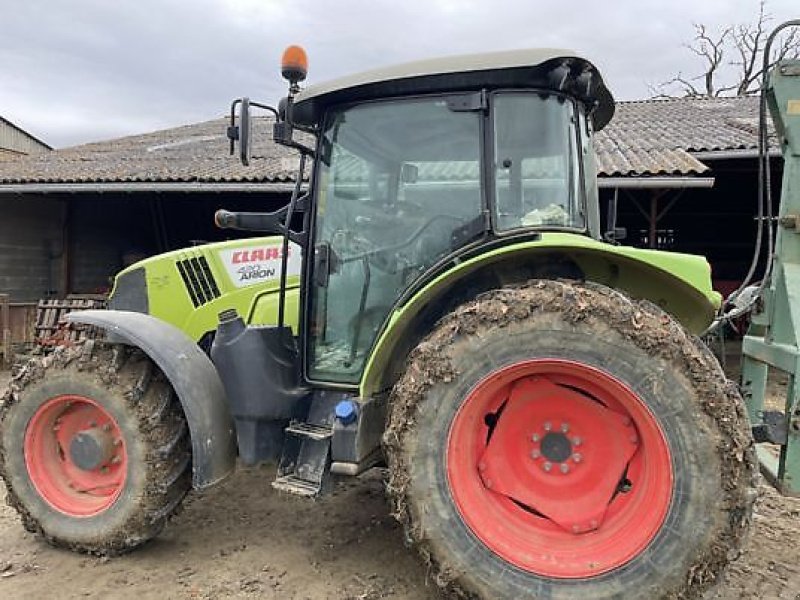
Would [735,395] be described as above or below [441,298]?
below

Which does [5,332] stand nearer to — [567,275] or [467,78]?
[467,78]

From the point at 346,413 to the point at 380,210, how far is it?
3.00ft

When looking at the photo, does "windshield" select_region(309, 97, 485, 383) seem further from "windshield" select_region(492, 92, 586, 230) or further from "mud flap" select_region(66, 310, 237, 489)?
"mud flap" select_region(66, 310, 237, 489)

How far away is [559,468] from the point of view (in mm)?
2615

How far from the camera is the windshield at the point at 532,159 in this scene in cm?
282

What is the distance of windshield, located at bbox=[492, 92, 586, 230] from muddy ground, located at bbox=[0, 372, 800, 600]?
156 centimetres

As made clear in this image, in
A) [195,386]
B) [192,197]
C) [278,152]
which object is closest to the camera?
[195,386]

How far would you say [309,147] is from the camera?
3332 millimetres

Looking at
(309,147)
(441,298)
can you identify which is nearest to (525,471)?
(441,298)

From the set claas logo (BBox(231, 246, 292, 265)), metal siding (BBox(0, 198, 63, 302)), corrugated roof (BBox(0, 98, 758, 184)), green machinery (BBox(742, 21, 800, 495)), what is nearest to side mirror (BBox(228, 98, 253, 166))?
claas logo (BBox(231, 246, 292, 265))

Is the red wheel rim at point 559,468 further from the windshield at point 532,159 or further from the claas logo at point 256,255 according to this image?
the claas logo at point 256,255

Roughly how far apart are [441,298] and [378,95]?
0.93 meters

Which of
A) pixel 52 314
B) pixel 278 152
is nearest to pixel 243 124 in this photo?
pixel 52 314

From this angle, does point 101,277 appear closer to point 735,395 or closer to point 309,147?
point 309,147
